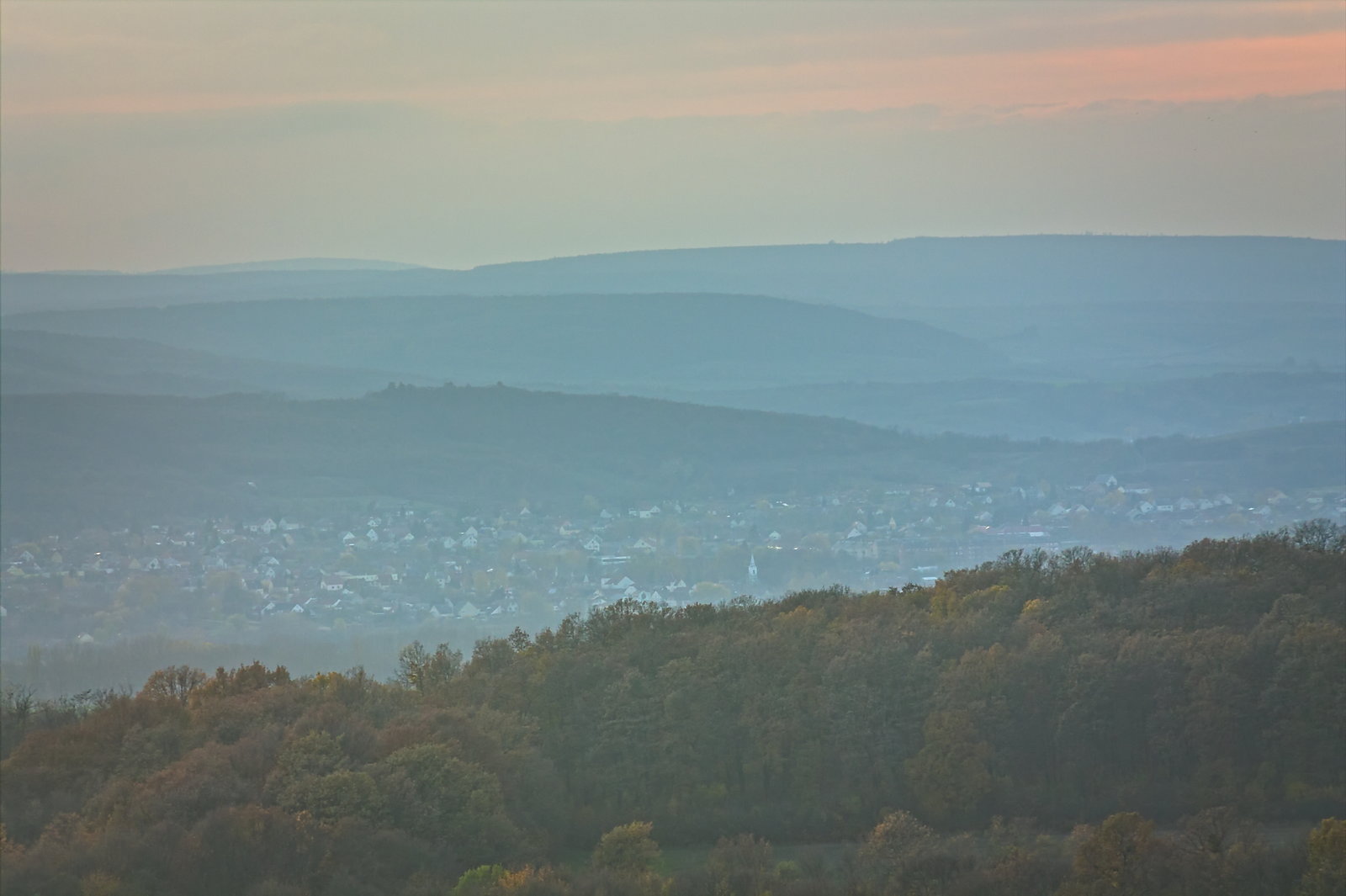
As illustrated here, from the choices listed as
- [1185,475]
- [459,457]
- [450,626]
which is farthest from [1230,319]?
[450,626]

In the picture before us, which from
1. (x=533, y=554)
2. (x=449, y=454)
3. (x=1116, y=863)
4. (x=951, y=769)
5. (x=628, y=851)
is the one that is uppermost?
(x=449, y=454)

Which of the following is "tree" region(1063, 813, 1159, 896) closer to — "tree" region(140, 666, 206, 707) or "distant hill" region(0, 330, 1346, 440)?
"tree" region(140, 666, 206, 707)

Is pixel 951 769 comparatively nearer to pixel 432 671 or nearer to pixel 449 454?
pixel 432 671

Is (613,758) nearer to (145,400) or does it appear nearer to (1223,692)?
(1223,692)

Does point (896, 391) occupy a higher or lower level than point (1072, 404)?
higher

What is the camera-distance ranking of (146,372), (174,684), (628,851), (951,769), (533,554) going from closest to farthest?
(628,851) < (951,769) < (174,684) < (533,554) < (146,372)

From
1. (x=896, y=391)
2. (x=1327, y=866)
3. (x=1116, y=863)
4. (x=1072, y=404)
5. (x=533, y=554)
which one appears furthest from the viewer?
(x=896, y=391)

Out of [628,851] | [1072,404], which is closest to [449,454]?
[1072,404]
